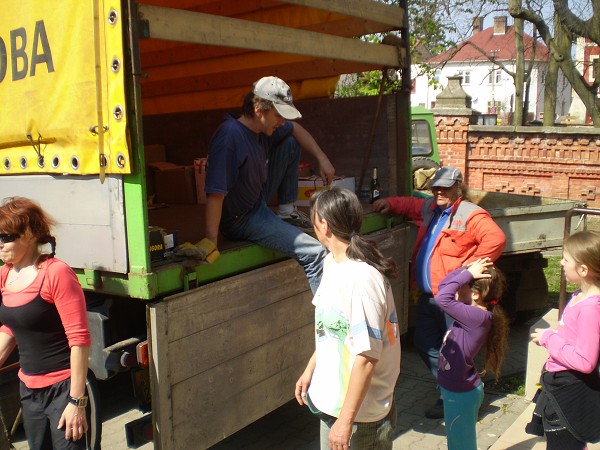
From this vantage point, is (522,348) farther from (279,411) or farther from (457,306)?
(457,306)

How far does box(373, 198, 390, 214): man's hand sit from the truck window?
3902 mm

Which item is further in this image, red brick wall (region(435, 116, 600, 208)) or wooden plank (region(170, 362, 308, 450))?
red brick wall (region(435, 116, 600, 208))

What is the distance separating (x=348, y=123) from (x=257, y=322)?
2685mm

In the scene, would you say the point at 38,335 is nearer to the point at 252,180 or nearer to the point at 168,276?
the point at 168,276

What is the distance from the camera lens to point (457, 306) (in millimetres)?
3602

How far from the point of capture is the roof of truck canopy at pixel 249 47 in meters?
3.41

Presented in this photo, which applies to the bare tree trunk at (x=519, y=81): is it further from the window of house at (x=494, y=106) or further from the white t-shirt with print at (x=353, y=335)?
the window of house at (x=494, y=106)

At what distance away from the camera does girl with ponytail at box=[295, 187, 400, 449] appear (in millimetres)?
2391

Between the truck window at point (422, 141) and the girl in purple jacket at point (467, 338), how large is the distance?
17.5 feet

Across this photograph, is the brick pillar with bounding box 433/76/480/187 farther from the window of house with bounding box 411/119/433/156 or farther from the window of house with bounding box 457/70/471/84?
the window of house with bounding box 457/70/471/84

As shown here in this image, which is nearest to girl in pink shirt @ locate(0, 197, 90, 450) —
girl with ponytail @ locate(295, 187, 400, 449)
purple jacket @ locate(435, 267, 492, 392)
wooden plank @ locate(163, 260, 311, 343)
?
wooden plank @ locate(163, 260, 311, 343)

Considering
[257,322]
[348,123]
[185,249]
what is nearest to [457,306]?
[257,322]

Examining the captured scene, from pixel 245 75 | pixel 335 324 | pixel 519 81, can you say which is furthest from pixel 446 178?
pixel 519 81

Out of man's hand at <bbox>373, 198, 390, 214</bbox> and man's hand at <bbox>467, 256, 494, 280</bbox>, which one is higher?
man's hand at <bbox>373, 198, 390, 214</bbox>
